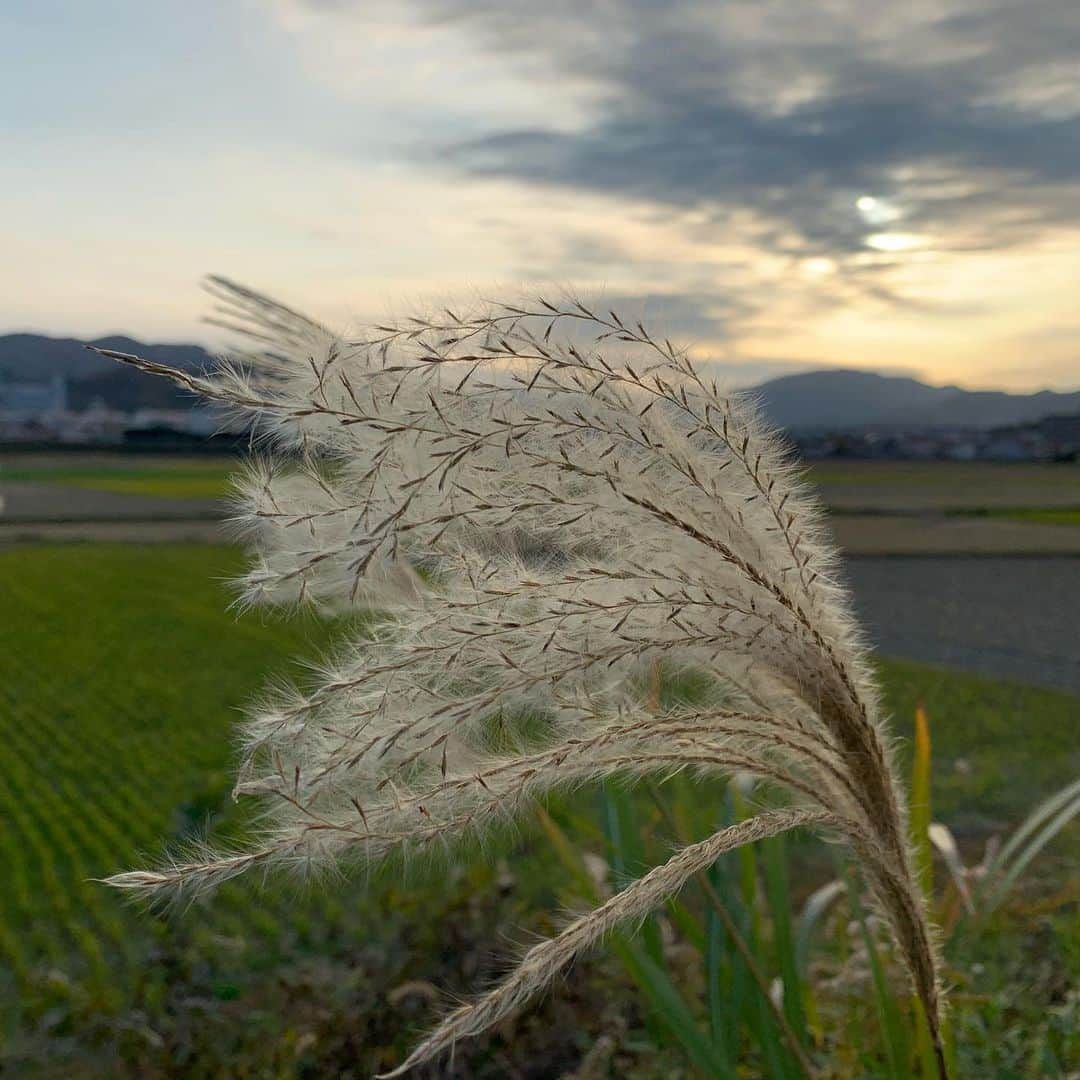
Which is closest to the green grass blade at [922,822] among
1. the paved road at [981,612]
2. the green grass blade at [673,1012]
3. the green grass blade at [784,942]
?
the green grass blade at [784,942]

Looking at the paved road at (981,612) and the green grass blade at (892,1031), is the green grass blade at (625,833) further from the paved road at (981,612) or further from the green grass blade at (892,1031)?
the paved road at (981,612)

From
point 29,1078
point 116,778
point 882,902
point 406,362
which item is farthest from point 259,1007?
point 116,778

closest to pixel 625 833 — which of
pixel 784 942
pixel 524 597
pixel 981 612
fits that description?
pixel 784 942

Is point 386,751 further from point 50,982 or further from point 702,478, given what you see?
point 50,982

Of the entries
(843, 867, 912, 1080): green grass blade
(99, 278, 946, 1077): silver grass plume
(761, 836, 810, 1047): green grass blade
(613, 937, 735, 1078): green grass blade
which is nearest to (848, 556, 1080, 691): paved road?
(761, 836, 810, 1047): green grass blade

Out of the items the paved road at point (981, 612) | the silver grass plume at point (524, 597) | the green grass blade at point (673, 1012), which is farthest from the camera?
the paved road at point (981, 612)

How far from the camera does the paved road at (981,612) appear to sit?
15.7 meters

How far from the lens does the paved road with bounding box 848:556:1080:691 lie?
619 inches

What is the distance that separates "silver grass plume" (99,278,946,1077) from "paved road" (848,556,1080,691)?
30.0 ft

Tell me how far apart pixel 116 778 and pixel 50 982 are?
4862 millimetres

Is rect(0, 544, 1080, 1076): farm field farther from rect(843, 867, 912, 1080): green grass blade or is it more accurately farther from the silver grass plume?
rect(843, 867, 912, 1080): green grass blade

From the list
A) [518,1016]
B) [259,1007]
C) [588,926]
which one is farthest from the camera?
[259,1007]

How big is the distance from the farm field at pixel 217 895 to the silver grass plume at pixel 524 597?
19 centimetres

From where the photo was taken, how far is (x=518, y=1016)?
11.9 ft
